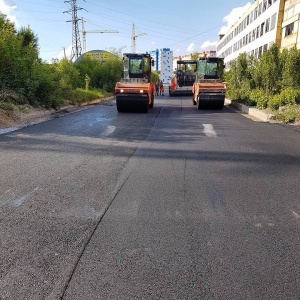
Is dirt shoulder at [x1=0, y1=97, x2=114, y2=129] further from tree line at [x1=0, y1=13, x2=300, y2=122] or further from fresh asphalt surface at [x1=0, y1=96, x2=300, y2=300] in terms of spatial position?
fresh asphalt surface at [x1=0, y1=96, x2=300, y2=300]

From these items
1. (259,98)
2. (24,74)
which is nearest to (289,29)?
(259,98)

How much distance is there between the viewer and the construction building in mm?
36156

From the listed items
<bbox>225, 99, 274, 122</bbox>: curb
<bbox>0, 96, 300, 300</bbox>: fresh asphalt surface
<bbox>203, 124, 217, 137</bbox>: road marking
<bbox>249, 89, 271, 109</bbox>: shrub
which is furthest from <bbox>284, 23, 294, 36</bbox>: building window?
<bbox>0, 96, 300, 300</bbox>: fresh asphalt surface

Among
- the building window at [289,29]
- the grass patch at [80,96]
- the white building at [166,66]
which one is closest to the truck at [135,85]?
the grass patch at [80,96]

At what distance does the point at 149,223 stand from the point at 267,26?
48252 mm

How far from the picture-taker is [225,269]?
A: 281cm

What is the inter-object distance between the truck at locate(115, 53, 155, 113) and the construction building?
1766cm

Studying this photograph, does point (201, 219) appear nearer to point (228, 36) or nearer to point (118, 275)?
point (118, 275)

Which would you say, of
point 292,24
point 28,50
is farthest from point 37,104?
point 292,24

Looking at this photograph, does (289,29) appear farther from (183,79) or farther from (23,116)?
(23,116)

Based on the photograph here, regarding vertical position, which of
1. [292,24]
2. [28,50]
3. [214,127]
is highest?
[292,24]

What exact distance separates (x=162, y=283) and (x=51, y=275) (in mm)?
974

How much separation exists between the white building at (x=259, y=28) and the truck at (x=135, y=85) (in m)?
Result: 17.7

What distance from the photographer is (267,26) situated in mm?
44656
